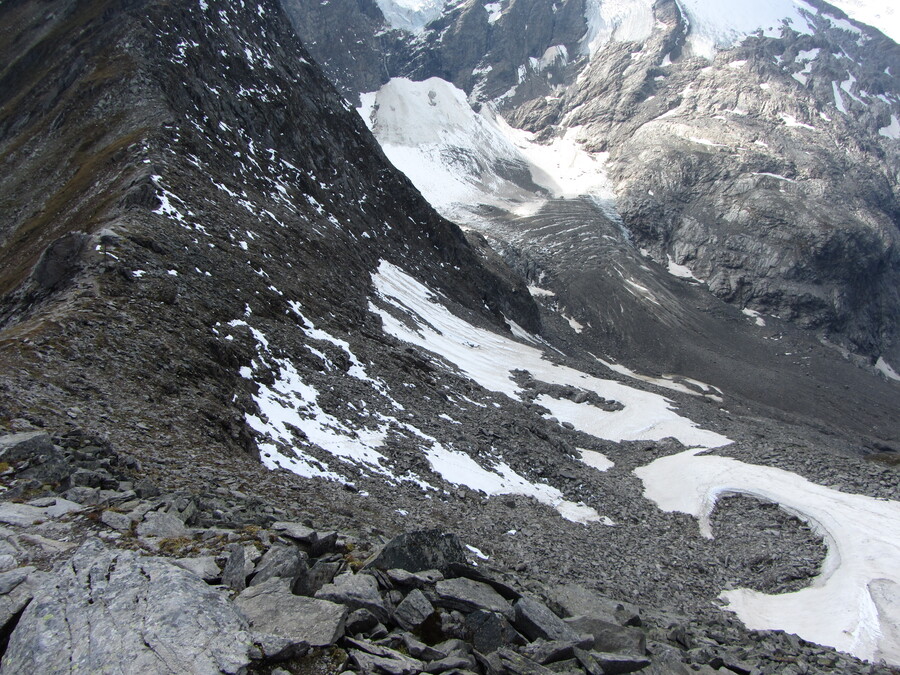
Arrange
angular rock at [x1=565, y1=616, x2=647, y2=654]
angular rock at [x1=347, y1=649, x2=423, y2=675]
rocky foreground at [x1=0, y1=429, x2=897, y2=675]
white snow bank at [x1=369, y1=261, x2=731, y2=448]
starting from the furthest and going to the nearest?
white snow bank at [x1=369, y1=261, x2=731, y2=448]
angular rock at [x1=565, y1=616, x2=647, y2=654]
angular rock at [x1=347, y1=649, x2=423, y2=675]
rocky foreground at [x1=0, y1=429, x2=897, y2=675]

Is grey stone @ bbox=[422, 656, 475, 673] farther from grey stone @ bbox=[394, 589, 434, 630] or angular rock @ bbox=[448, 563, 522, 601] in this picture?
angular rock @ bbox=[448, 563, 522, 601]

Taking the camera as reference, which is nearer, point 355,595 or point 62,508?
point 355,595

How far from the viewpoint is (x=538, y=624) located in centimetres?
797

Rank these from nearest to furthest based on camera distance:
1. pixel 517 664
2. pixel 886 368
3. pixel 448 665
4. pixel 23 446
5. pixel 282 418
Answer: pixel 448 665 < pixel 517 664 < pixel 23 446 < pixel 282 418 < pixel 886 368

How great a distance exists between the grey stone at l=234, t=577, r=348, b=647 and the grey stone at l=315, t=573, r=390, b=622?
0.74 ft

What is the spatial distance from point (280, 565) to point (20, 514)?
391 centimetres

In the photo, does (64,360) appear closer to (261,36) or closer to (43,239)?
(43,239)

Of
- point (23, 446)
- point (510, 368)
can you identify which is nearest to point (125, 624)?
point (23, 446)

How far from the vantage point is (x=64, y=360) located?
625 inches

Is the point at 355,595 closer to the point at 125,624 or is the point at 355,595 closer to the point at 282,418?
the point at 125,624

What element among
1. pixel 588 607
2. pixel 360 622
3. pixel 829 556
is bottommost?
pixel 829 556

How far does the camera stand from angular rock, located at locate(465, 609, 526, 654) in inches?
293

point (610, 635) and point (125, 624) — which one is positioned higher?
point (125, 624)

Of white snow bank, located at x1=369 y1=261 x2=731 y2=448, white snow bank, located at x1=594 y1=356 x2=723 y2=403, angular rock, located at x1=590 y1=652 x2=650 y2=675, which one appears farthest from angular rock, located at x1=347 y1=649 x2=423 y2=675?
white snow bank, located at x1=594 y1=356 x2=723 y2=403
